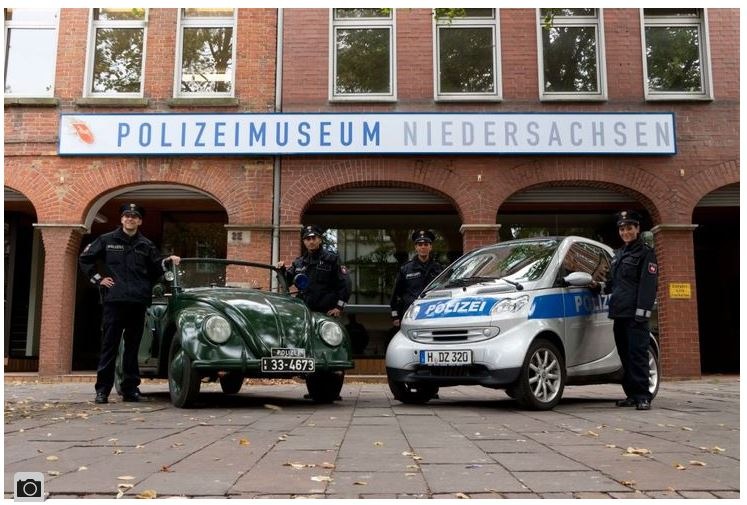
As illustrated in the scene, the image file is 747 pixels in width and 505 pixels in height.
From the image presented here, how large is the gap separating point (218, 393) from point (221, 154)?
5.23 m

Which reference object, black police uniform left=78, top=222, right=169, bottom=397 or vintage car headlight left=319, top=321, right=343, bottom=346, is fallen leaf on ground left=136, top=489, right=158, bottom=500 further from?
black police uniform left=78, top=222, right=169, bottom=397

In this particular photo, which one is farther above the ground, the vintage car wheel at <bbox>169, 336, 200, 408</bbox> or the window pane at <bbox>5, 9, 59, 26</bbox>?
the window pane at <bbox>5, 9, 59, 26</bbox>

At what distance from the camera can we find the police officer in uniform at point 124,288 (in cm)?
727

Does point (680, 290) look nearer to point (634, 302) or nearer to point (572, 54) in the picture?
point (572, 54)

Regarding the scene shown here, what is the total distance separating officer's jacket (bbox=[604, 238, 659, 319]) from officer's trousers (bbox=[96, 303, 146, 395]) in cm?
484

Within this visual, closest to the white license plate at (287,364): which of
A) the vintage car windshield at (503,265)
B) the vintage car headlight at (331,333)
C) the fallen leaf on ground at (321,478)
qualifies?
the vintage car headlight at (331,333)

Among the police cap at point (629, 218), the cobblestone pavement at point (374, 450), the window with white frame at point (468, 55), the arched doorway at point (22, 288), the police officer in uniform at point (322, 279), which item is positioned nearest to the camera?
the cobblestone pavement at point (374, 450)

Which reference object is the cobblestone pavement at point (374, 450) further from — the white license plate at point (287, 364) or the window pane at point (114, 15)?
the window pane at point (114, 15)

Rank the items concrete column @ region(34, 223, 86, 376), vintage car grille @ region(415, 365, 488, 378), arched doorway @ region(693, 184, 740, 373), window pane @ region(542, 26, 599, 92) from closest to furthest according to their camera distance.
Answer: vintage car grille @ region(415, 365, 488, 378), concrete column @ region(34, 223, 86, 376), window pane @ region(542, 26, 599, 92), arched doorway @ region(693, 184, 740, 373)

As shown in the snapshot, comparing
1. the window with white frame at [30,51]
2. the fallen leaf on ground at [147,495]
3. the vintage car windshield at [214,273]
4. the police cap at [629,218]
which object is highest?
the window with white frame at [30,51]

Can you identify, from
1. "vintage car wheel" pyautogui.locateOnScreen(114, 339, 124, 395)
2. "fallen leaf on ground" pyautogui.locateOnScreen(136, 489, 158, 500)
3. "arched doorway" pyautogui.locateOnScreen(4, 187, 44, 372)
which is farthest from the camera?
"arched doorway" pyautogui.locateOnScreen(4, 187, 44, 372)

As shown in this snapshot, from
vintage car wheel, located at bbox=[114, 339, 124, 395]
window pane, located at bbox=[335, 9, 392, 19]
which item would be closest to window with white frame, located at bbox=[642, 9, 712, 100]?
window pane, located at bbox=[335, 9, 392, 19]

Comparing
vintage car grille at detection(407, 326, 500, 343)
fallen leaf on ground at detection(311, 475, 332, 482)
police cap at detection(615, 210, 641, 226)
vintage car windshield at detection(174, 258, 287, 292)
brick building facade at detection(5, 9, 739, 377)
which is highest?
brick building facade at detection(5, 9, 739, 377)

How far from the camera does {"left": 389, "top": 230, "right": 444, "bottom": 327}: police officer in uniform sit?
28.2ft
